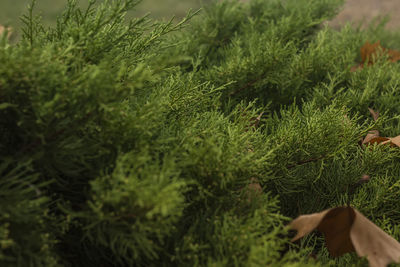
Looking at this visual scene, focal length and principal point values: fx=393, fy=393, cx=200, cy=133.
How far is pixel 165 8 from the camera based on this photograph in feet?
8.10

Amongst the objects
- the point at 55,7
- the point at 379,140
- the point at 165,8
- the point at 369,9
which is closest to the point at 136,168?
the point at 379,140

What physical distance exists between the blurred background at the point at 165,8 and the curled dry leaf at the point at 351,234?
941 mm

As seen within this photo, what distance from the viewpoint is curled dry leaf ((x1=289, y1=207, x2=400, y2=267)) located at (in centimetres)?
63

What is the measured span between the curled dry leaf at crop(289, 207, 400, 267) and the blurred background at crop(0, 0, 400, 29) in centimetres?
94

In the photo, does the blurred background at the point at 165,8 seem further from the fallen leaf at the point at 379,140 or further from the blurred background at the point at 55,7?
the fallen leaf at the point at 379,140

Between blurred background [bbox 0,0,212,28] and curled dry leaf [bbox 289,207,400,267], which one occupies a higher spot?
blurred background [bbox 0,0,212,28]

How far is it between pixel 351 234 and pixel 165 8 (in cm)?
211

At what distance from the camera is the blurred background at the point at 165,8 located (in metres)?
2.01

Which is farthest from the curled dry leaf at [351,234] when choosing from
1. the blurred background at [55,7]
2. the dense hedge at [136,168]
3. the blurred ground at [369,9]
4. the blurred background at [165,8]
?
the blurred ground at [369,9]

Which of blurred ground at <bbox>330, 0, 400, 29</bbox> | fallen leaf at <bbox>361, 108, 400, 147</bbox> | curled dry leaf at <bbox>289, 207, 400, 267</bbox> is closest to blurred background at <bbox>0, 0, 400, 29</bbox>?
blurred ground at <bbox>330, 0, 400, 29</bbox>

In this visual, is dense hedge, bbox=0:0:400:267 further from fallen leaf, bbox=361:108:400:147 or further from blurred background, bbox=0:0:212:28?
blurred background, bbox=0:0:212:28

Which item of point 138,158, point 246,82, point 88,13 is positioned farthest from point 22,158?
point 246,82

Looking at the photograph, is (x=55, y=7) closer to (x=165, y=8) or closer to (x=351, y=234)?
(x=165, y=8)


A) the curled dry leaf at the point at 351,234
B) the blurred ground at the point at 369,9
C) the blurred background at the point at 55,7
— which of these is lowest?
the curled dry leaf at the point at 351,234
